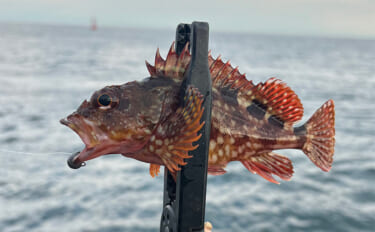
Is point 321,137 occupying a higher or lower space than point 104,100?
lower

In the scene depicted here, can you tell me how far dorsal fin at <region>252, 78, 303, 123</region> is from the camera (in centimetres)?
305

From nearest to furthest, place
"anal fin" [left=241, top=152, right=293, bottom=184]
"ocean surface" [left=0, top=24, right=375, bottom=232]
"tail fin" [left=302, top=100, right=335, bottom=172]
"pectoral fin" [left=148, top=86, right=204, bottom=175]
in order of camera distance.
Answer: "pectoral fin" [left=148, top=86, right=204, bottom=175]
"anal fin" [left=241, top=152, right=293, bottom=184]
"tail fin" [left=302, top=100, right=335, bottom=172]
"ocean surface" [left=0, top=24, right=375, bottom=232]

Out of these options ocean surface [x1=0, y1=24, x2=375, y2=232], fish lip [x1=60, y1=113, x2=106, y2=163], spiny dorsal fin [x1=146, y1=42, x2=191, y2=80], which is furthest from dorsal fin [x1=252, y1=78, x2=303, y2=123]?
ocean surface [x1=0, y1=24, x2=375, y2=232]

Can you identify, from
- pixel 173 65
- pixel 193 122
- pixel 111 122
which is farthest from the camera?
pixel 173 65

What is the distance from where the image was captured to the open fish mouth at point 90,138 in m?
2.56

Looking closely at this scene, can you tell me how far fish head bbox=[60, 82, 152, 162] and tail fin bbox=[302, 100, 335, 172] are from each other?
1.40m

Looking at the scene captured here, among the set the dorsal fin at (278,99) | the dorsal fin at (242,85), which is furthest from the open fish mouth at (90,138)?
the dorsal fin at (278,99)

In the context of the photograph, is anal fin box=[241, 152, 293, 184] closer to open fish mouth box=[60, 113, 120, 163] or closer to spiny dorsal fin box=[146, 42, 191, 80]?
spiny dorsal fin box=[146, 42, 191, 80]

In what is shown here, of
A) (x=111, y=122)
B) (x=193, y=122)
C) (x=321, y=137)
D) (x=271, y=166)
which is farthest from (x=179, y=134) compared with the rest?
(x=321, y=137)

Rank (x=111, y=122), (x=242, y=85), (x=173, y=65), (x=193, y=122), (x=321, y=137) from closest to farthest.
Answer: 1. (x=193, y=122)
2. (x=111, y=122)
3. (x=173, y=65)
4. (x=242, y=85)
5. (x=321, y=137)

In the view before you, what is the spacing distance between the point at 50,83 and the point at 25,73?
1395 centimetres

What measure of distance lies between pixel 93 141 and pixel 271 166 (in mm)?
1427

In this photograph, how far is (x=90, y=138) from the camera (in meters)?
2.60

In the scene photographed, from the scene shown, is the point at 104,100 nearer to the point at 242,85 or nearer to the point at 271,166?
the point at 242,85
